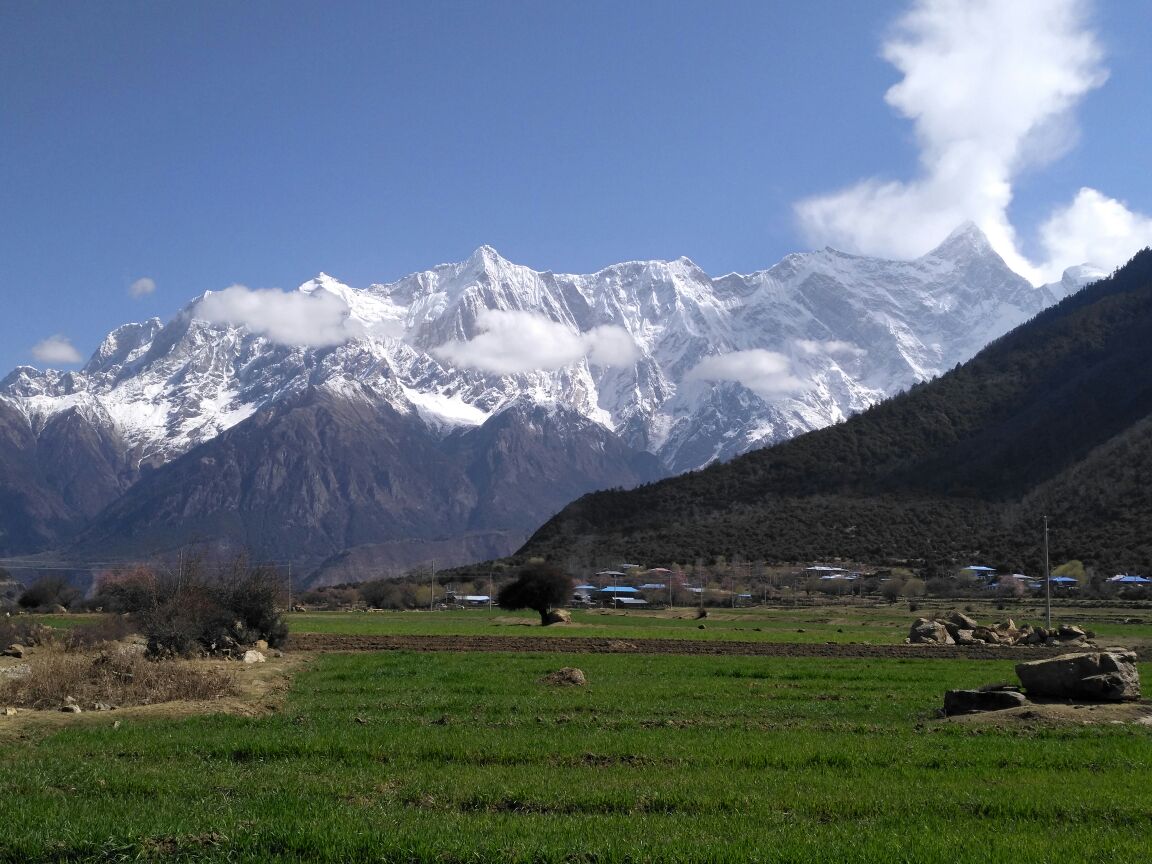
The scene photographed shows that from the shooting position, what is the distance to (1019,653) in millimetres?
40438

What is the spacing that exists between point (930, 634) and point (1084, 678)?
26075mm

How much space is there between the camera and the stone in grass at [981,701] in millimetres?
20016

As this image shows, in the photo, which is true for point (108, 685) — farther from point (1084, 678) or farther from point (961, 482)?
point (961, 482)

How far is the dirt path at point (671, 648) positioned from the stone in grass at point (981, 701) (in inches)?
689

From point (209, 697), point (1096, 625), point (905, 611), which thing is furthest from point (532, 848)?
point (905, 611)

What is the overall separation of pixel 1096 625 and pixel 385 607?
75.0m

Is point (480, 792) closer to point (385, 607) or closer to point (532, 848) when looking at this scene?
point (532, 848)

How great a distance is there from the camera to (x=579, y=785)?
13297mm

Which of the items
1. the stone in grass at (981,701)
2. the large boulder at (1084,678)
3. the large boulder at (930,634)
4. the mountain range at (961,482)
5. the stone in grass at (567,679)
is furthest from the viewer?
the mountain range at (961,482)

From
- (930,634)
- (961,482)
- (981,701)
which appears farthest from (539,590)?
(961,482)

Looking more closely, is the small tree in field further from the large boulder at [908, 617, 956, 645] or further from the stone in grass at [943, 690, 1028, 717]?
the stone in grass at [943, 690, 1028, 717]

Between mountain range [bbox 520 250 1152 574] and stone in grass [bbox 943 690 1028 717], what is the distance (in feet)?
281

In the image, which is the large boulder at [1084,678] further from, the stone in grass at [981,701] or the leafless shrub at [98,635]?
the leafless shrub at [98,635]

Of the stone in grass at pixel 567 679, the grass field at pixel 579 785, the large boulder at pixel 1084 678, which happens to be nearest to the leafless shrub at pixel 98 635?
the stone in grass at pixel 567 679
